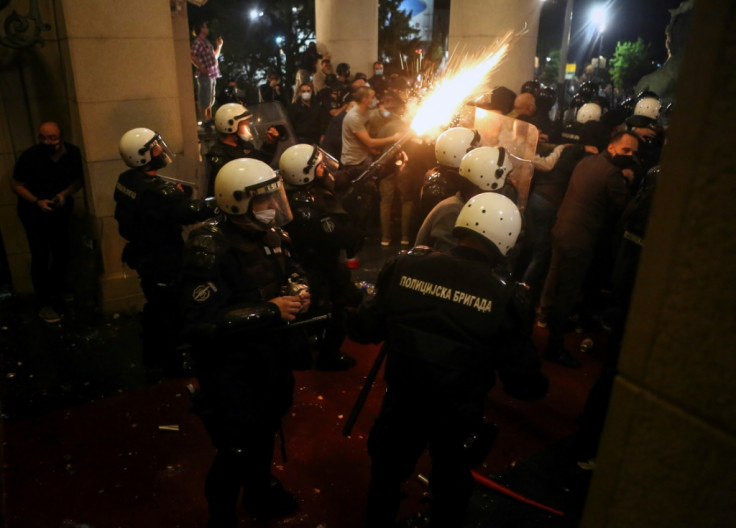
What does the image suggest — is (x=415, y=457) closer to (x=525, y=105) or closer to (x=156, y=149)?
(x=156, y=149)

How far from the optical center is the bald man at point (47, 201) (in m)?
6.30

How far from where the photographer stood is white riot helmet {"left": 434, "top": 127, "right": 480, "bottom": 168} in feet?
16.9

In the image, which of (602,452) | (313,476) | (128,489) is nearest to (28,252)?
(128,489)

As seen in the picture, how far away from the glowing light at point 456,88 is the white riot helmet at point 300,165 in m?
2.61

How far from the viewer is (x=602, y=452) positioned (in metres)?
1.47

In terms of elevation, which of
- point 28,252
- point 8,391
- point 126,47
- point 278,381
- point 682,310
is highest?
point 126,47

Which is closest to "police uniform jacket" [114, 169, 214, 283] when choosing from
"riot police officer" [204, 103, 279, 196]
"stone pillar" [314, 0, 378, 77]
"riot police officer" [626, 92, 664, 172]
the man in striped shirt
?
"riot police officer" [204, 103, 279, 196]

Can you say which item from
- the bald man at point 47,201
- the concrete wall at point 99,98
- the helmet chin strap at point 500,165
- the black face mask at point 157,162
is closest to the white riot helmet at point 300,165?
the black face mask at point 157,162

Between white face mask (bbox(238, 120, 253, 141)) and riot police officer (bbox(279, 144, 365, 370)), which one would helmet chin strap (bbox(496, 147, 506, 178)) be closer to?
riot police officer (bbox(279, 144, 365, 370))

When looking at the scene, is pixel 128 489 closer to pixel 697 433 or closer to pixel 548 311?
pixel 697 433

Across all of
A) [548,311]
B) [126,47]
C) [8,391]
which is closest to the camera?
[8,391]

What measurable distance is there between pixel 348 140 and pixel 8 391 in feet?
17.6

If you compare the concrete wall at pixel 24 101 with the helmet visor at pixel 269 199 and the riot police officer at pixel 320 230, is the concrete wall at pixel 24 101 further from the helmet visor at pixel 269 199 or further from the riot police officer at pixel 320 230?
the helmet visor at pixel 269 199

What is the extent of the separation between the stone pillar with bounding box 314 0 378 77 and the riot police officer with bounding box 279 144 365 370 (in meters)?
10.7
